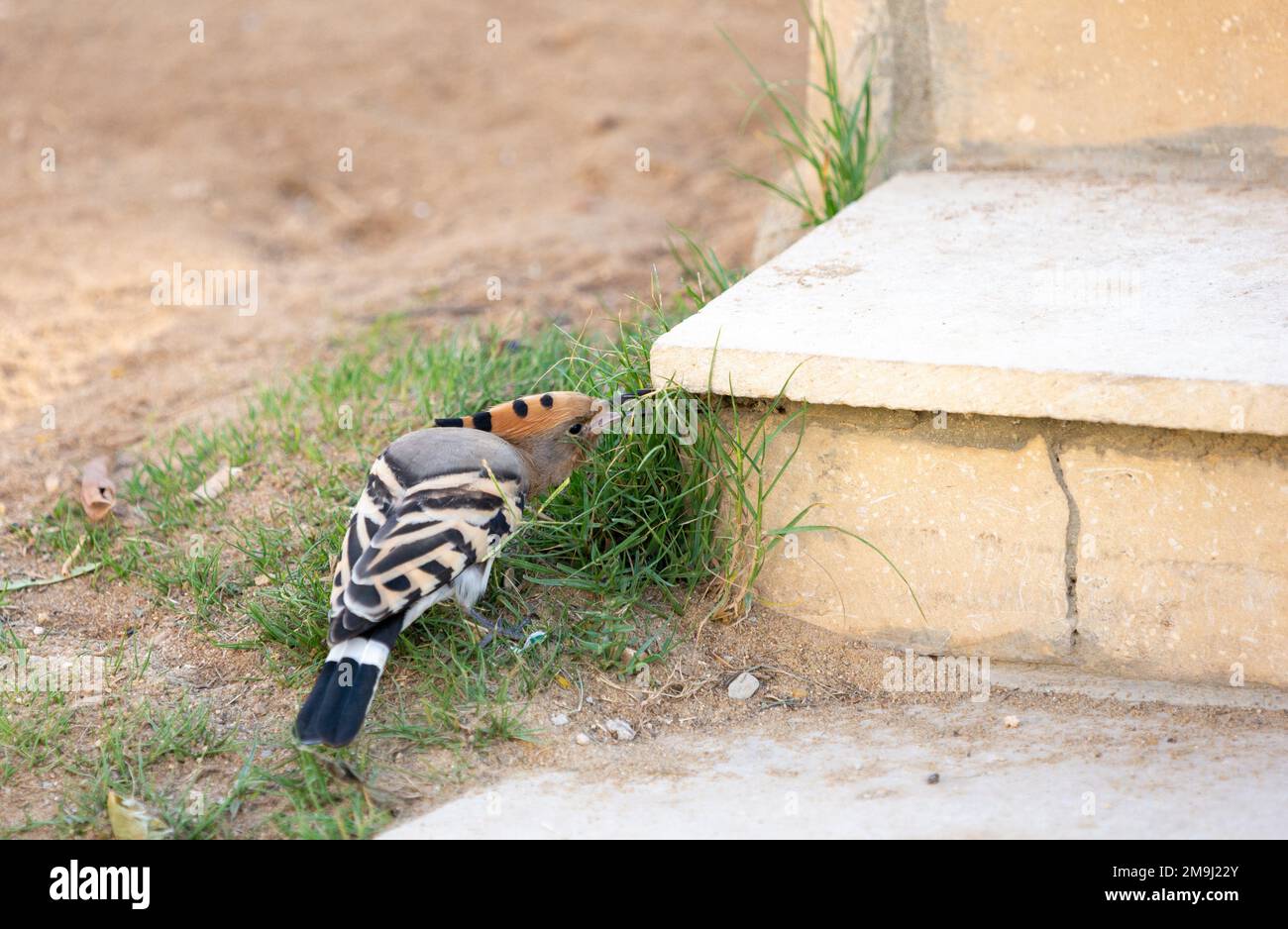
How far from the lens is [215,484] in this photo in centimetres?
442

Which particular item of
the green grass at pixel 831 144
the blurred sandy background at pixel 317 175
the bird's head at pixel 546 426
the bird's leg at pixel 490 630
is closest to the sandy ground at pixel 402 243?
the blurred sandy background at pixel 317 175

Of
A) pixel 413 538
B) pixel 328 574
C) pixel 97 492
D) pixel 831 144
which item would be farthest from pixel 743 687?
pixel 831 144

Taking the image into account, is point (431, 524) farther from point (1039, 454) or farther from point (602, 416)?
point (1039, 454)

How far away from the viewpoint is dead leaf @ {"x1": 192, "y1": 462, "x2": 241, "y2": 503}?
4344 mm

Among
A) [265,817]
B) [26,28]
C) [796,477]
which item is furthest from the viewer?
[26,28]

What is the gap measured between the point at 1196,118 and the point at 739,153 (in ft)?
10.1

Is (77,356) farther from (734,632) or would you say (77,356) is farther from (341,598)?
(734,632)

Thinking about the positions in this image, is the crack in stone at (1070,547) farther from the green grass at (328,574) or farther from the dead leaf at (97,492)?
the dead leaf at (97,492)

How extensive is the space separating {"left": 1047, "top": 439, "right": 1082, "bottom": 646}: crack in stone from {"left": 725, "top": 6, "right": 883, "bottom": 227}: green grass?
1803 mm

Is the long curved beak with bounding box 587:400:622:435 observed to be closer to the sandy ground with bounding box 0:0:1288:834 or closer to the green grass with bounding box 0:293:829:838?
the green grass with bounding box 0:293:829:838

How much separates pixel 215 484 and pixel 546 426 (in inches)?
52.9

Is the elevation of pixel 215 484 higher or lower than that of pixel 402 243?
lower
